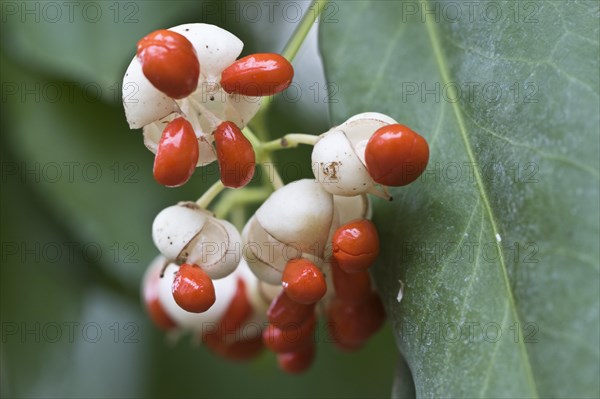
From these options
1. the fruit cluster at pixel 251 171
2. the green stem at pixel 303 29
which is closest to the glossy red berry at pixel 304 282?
the fruit cluster at pixel 251 171

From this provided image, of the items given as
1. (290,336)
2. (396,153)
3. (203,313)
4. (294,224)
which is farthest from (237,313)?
(396,153)

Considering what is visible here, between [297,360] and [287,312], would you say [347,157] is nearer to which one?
[287,312]

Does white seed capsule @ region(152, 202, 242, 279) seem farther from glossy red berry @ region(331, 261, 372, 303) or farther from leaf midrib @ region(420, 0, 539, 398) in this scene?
leaf midrib @ region(420, 0, 539, 398)

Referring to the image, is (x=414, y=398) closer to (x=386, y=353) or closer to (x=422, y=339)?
(x=422, y=339)

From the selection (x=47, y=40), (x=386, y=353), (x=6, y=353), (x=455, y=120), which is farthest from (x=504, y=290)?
(x=6, y=353)

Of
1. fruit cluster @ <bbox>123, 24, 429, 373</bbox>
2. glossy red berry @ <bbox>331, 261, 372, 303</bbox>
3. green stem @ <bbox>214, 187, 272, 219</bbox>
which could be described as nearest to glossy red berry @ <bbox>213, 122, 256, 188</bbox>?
fruit cluster @ <bbox>123, 24, 429, 373</bbox>

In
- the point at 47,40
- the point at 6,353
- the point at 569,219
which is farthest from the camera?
the point at 6,353

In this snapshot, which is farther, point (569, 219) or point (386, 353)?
point (386, 353)
